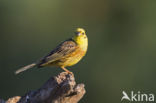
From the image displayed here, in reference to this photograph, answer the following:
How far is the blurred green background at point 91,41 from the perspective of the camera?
17.1 metres

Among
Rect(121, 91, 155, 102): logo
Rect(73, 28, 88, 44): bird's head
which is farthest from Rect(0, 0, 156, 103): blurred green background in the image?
Rect(73, 28, 88, 44): bird's head

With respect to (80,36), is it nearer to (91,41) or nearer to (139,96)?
(139,96)

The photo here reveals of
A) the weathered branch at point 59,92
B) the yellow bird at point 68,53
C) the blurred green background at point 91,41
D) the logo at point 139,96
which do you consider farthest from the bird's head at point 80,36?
the blurred green background at point 91,41

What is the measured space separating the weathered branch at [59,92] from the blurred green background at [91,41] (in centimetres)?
680

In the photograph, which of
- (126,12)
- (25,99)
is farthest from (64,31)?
(25,99)

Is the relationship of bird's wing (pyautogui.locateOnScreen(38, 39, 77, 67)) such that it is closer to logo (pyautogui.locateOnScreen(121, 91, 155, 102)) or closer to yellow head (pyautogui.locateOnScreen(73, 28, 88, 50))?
yellow head (pyautogui.locateOnScreen(73, 28, 88, 50))

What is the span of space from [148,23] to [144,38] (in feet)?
2.75

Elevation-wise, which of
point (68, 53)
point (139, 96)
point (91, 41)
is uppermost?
point (68, 53)

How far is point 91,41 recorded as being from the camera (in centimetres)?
1878

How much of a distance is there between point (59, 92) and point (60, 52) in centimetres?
181

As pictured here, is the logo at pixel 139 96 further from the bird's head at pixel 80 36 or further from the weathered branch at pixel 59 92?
the weathered branch at pixel 59 92

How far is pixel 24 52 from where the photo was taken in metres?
18.4

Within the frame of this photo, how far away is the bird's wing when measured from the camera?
34.4 ft

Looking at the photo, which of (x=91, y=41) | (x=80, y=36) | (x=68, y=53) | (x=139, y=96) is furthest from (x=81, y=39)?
(x=91, y=41)
